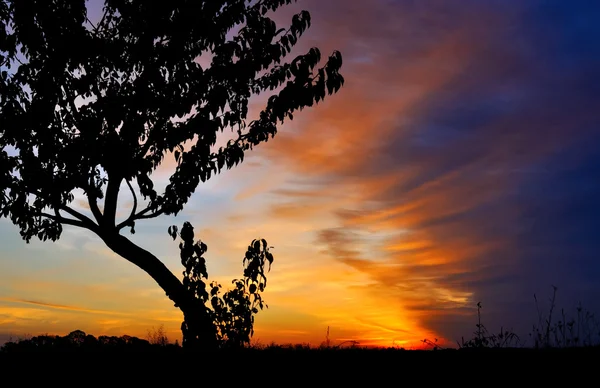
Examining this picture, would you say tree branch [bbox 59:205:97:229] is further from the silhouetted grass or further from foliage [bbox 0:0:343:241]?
the silhouetted grass

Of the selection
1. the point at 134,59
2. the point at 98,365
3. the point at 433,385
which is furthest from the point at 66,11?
the point at 433,385

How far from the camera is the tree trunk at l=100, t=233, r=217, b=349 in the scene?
12898 millimetres

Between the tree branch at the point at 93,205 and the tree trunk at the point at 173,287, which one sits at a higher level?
the tree branch at the point at 93,205

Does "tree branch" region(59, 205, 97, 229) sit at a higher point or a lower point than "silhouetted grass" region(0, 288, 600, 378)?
higher

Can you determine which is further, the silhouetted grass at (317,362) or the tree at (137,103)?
the tree at (137,103)

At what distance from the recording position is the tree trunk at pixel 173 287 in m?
12.9

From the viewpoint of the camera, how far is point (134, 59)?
1323 centimetres

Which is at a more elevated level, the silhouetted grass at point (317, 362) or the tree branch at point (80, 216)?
the tree branch at point (80, 216)

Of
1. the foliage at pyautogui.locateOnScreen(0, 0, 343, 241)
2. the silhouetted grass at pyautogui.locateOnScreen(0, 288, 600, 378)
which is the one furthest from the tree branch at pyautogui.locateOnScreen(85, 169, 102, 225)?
the silhouetted grass at pyautogui.locateOnScreen(0, 288, 600, 378)

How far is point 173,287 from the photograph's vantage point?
13.2 metres

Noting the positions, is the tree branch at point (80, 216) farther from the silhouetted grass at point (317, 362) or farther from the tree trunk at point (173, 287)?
the silhouetted grass at point (317, 362)

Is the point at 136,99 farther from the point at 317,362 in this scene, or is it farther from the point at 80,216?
the point at 317,362

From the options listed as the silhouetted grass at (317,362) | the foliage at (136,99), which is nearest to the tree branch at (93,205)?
the foliage at (136,99)

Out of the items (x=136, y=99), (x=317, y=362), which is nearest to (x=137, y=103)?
(x=136, y=99)
